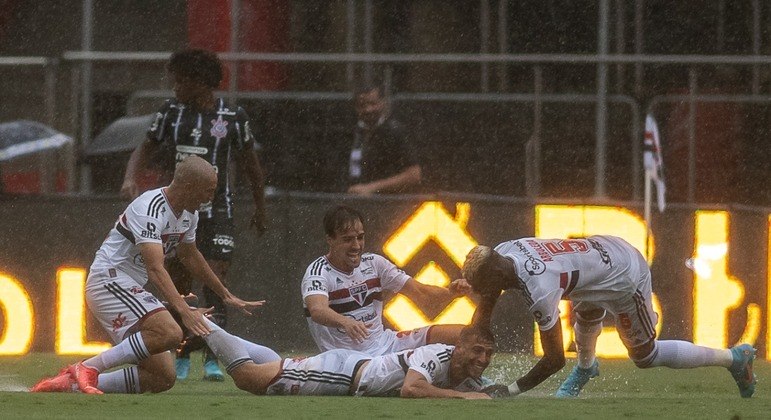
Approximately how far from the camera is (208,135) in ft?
34.1

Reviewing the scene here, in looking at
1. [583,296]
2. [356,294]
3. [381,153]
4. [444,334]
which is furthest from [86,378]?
[381,153]

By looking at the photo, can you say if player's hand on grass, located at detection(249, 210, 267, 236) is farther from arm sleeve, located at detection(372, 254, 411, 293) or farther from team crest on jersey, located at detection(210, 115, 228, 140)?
arm sleeve, located at detection(372, 254, 411, 293)

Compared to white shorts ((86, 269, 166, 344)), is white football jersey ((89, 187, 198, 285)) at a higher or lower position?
higher

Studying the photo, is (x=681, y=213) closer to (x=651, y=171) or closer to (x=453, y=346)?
(x=651, y=171)

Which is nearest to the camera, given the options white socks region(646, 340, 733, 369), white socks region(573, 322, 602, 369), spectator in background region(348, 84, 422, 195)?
white socks region(646, 340, 733, 369)

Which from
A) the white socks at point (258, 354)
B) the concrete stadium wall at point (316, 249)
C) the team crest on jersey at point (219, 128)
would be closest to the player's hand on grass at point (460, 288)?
the white socks at point (258, 354)

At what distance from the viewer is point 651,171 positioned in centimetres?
1252

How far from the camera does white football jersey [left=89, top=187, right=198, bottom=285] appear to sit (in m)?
8.52

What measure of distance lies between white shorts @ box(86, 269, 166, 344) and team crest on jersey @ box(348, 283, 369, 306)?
3.38 feet

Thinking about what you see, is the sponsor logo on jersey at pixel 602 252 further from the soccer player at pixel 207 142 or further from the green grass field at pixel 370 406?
the soccer player at pixel 207 142

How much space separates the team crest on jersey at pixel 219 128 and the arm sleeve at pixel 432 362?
2.60 m

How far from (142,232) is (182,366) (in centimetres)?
198

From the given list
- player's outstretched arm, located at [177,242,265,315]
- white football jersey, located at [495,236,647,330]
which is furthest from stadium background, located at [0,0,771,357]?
player's outstretched arm, located at [177,242,265,315]

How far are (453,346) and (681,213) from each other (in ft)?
13.3
